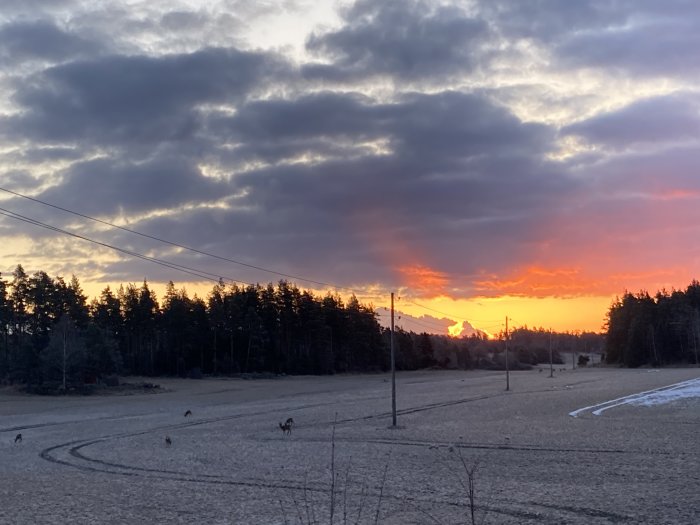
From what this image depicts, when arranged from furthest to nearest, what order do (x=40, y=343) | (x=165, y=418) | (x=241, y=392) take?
1. (x=40, y=343)
2. (x=241, y=392)
3. (x=165, y=418)

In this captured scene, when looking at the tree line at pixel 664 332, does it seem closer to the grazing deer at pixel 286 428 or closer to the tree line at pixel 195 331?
the tree line at pixel 195 331

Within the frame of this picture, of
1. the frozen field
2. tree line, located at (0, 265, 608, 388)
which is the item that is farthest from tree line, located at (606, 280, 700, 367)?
the frozen field

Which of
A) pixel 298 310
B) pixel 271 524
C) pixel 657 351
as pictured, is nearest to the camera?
pixel 271 524

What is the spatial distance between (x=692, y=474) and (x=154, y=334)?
115 meters

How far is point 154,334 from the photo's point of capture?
12294 centimetres

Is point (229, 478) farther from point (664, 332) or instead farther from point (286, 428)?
point (664, 332)

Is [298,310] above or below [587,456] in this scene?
above

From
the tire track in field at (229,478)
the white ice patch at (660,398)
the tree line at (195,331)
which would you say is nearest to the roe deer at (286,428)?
the tire track in field at (229,478)

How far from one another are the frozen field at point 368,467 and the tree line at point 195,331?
57107 millimetres

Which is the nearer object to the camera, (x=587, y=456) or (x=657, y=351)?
(x=587, y=456)

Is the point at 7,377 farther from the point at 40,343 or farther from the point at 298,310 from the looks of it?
the point at 298,310

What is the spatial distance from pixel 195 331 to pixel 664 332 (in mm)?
103064

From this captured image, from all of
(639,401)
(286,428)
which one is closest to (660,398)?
(639,401)

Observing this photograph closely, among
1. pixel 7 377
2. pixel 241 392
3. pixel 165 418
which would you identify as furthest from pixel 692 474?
pixel 7 377
